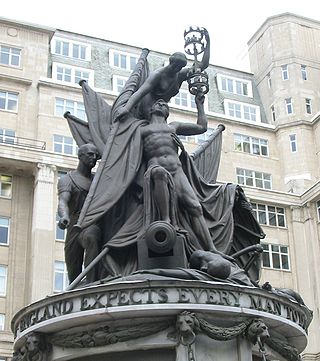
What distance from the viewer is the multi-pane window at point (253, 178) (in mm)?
61875

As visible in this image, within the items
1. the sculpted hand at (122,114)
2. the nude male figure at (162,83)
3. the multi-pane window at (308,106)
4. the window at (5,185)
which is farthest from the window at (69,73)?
the sculpted hand at (122,114)

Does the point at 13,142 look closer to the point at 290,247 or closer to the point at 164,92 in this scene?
the point at 290,247

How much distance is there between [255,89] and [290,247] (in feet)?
61.2

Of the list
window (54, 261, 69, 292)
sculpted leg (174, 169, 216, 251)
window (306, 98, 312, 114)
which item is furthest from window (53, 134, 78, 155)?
sculpted leg (174, 169, 216, 251)

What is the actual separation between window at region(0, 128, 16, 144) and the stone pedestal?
145 feet

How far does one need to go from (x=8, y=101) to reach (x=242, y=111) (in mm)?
22181

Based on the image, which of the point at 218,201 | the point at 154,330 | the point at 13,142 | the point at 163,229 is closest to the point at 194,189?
the point at 218,201

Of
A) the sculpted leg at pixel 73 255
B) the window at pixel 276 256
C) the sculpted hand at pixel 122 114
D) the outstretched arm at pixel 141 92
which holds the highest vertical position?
the window at pixel 276 256

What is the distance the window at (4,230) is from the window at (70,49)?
18.3 m

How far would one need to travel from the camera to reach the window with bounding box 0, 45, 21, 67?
57.8 m

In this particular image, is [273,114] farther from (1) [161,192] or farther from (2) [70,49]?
(1) [161,192]

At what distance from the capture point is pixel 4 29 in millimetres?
58750

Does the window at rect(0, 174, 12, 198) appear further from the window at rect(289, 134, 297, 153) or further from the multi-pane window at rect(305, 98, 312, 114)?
the multi-pane window at rect(305, 98, 312, 114)

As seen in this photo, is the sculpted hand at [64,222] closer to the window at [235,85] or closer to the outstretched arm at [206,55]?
the outstretched arm at [206,55]
